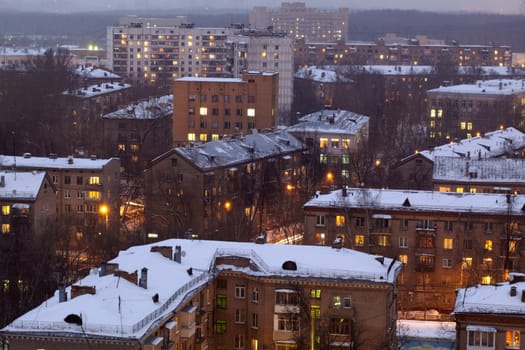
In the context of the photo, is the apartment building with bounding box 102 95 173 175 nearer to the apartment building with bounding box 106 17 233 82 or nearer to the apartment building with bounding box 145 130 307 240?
the apartment building with bounding box 145 130 307 240

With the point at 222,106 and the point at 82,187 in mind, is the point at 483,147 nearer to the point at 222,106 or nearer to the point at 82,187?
the point at 82,187

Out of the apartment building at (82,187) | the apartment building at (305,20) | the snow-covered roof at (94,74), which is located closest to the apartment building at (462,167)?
the apartment building at (82,187)

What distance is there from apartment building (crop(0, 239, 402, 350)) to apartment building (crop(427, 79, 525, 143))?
4002 centimetres

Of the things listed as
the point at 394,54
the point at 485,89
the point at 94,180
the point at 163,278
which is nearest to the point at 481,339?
the point at 163,278

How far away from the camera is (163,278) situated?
22.1 meters

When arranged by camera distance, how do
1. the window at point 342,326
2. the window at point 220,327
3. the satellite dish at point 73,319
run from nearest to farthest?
the satellite dish at point 73,319
the window at point 342,326
the window at point 220,327

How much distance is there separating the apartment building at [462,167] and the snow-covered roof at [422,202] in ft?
17.9

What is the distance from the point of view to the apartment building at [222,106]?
55.8m

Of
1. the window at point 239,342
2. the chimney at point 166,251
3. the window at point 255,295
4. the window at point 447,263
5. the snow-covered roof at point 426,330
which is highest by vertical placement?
the chimney at point 166,251

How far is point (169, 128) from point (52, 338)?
40019 millimetres

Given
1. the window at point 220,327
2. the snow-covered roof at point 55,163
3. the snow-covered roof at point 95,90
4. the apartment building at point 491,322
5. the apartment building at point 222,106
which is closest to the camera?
the apartment building at point 491,322

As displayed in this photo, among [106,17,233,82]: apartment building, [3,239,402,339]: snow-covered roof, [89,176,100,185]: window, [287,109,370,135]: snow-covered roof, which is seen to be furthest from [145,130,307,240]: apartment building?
[106,17,233,82]: apartment building

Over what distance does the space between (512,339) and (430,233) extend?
10.0 metres

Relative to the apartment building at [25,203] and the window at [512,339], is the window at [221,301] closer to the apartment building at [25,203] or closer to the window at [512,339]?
the window at [512,339]
